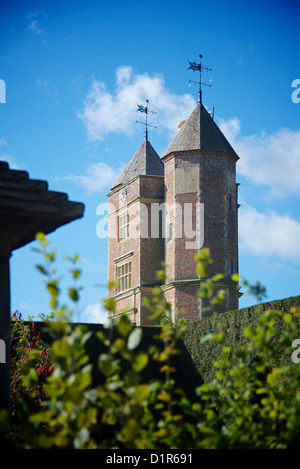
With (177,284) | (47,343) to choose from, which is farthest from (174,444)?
(177,284)

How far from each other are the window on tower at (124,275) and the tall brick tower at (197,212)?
3356 mm

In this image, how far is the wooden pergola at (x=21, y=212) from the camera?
5.14m

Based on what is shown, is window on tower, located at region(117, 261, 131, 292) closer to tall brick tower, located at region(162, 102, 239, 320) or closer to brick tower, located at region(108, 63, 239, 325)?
brick tower, located at region(108, 63, 239, 325)

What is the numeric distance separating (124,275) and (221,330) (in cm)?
2205

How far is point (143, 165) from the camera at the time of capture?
3662 cm

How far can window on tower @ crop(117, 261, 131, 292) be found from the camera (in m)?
34.6

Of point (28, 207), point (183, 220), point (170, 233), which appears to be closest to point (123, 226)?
point (170, 233)

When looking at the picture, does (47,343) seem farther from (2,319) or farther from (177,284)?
(177,284)

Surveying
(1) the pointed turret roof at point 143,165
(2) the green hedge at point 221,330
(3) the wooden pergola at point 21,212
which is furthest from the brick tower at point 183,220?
(3) the wooden pergola at point 21,212

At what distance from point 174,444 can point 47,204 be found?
2.19 metres

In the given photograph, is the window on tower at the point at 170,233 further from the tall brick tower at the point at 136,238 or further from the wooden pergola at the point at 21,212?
the wooden pergola at the point at 21,212

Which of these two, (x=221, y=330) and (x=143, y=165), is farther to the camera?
(x=143, y=165)

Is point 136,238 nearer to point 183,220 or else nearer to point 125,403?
point 183,220
